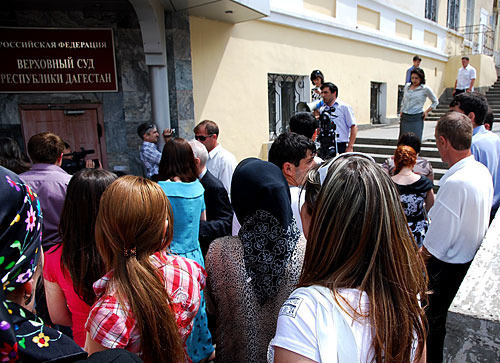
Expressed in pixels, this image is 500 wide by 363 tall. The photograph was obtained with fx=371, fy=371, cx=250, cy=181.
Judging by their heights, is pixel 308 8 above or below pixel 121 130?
above

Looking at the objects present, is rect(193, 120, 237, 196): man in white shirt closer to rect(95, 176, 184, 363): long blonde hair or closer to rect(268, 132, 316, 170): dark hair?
rect(268, 132, 316, 170): dark hair

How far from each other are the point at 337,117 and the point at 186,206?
3482 millimetres

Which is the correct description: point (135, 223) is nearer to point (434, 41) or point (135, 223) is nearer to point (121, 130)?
point (121, 130)

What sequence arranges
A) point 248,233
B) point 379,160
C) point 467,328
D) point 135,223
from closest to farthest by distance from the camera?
point 135,223 < point 467,328 < point 248,233 < point 379,160

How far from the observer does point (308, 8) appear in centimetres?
802

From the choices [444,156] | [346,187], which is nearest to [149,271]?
[346,187]

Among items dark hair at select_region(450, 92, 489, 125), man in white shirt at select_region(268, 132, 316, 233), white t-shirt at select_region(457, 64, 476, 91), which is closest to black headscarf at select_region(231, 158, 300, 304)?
man in white shirt at select_region(268, 132, 316, 233)

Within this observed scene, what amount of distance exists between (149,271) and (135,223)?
20cm

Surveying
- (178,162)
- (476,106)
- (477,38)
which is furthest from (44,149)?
(477,38)

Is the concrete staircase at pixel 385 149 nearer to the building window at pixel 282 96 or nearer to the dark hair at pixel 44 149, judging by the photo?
the building window at pixel 282 96

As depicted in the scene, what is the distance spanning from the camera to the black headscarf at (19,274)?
0.74 meters

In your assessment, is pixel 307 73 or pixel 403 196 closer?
pixel 403 196

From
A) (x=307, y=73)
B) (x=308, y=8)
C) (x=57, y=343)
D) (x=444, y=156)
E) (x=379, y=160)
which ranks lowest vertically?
(x=379, y=160)

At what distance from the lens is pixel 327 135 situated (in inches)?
206
